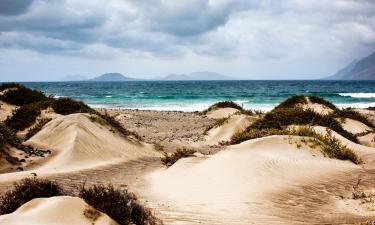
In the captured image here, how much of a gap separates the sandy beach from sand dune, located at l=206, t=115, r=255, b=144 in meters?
2.26

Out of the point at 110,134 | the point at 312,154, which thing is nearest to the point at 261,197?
the point at 312,154

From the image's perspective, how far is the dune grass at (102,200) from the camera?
582cm

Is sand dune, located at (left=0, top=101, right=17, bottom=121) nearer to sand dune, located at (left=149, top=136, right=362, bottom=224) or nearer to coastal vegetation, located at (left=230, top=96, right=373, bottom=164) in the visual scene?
coastal vegetation, located at (left=230, top=96, right=373, bottom=164)

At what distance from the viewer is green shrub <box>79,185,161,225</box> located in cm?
579

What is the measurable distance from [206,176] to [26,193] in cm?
478

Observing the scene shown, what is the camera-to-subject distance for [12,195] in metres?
6.38

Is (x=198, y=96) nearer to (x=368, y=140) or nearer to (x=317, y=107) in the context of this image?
(x=317, y=107)

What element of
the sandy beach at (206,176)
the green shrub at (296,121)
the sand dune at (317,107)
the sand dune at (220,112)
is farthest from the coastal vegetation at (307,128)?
the sand dune at (220,112)

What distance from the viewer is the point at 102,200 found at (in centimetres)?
599

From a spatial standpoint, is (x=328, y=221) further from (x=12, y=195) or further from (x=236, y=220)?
(x=12, y=195)

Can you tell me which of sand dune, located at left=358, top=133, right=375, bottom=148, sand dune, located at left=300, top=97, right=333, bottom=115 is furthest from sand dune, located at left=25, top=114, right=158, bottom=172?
sand dune, located at left=300, top=97, right=333, bottom=115

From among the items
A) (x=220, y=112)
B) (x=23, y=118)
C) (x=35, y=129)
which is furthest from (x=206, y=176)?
(x=220, y=112)

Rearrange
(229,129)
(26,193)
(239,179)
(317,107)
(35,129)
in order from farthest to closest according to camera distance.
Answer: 1. (317,107)
2. (229,129)
3. (35,129)
4. (239,179)
5. (26,193)

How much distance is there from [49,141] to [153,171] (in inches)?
162
